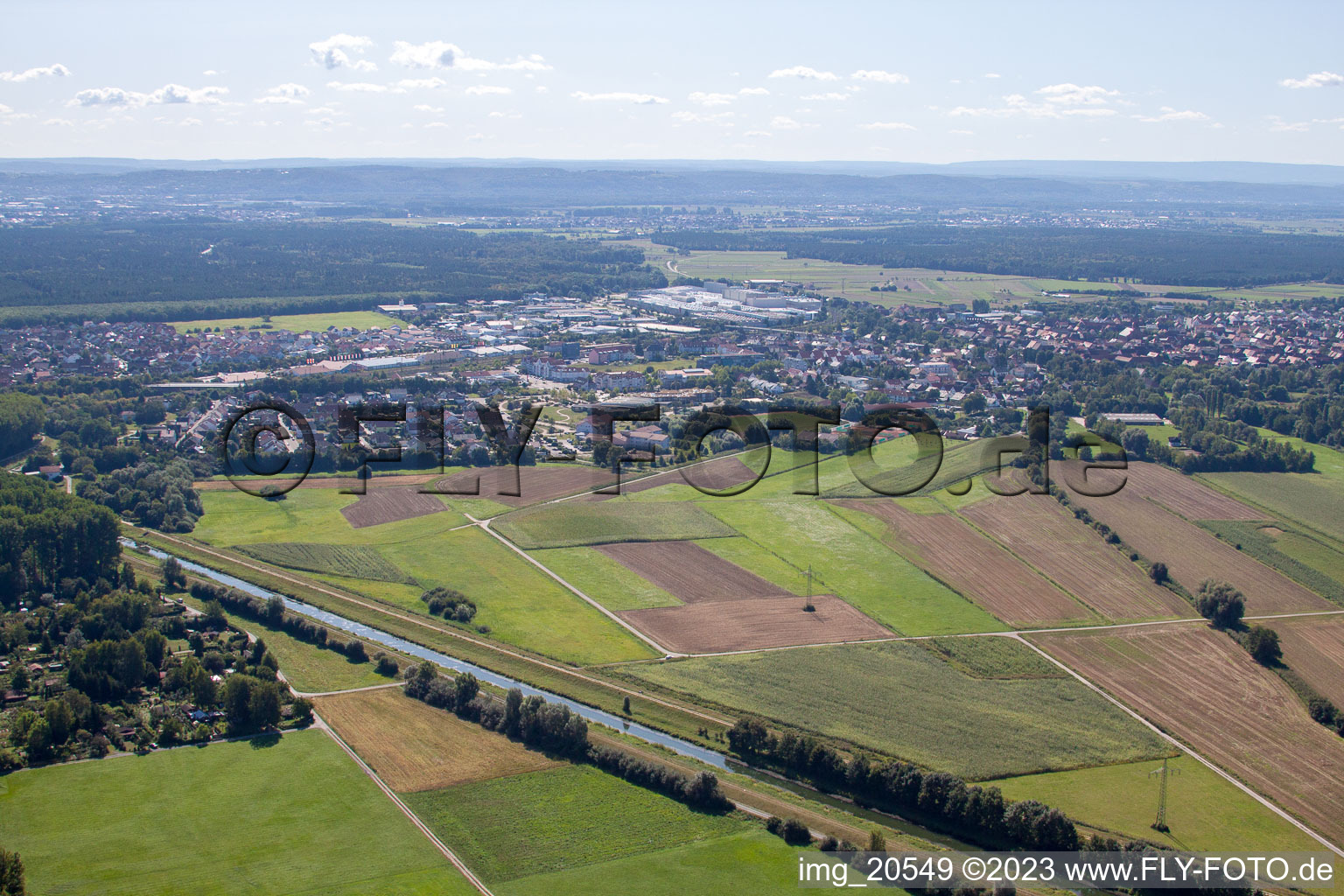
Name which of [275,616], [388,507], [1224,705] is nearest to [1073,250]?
[388,507]

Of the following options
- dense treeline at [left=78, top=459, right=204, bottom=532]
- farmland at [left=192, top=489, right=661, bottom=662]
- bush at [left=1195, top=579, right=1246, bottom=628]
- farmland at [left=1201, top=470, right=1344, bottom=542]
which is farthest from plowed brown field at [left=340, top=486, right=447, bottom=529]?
farmland at [left=1201, top=470, right=1344, bottom=542]

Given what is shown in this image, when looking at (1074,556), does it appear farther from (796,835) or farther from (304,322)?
(304,322)

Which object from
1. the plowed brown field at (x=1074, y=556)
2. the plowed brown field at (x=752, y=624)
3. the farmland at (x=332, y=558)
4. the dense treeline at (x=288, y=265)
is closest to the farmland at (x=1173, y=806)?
the plowed brown field at (x=752, y=624)

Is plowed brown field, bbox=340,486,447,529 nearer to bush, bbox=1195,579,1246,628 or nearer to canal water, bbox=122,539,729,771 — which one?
canal water, bbox=122,539,729,771

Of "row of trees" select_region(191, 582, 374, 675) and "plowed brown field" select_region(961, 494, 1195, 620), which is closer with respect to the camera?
"row of trees" select_region(191, 582, 374, 675)

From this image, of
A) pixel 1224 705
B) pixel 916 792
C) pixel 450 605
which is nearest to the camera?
pixel 916 792

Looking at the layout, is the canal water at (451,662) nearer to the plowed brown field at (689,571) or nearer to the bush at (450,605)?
the bush at (450,605)

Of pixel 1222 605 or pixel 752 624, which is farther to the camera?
pixel 1222 605
